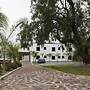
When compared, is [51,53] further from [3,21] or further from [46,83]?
[46,83]

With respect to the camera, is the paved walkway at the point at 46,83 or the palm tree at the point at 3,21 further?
the palm tree at the point at 3,21

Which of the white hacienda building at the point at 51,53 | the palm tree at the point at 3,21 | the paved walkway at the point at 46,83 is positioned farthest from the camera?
the white hacienda building at the point at 51,53

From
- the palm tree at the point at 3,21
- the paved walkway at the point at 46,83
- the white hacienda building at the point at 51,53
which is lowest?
the paved walkway at the point at 46,83

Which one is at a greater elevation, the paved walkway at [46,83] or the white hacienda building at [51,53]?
the white hacienda building at [51,53]

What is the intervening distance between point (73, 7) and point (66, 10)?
66.4 inches

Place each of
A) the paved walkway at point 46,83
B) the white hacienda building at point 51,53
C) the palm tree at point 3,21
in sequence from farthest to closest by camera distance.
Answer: the white hacienda building at point 51,53 < the palm tree at point 3,21 < the paved walkway at point 46,83

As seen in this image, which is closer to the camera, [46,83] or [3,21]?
[46,83]

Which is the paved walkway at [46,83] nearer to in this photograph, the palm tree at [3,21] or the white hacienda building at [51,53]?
the palm tree at [3,21]

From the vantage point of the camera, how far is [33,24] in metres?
50.9

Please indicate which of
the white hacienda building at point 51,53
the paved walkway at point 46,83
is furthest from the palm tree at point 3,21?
the white hacienda building at point 51,53

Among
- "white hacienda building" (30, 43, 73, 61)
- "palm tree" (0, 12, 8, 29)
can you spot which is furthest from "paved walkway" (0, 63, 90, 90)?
"white hacienda building" (30, 43, 73, 61)

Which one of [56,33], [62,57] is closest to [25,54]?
[62,57]

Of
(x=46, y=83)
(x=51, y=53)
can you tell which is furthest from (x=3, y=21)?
(x=51, y=53)

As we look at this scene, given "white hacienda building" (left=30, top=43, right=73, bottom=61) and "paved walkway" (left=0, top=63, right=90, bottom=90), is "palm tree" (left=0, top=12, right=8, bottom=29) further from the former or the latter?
"white hacienda building" (left=30, top=43, right=73, bottom=61)
